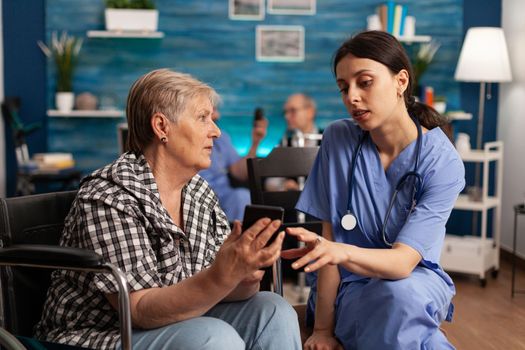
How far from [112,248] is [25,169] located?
11.0 ft

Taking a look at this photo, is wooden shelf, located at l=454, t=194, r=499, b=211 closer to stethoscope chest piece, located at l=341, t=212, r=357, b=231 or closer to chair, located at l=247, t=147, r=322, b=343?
chair, located at l=247, t=147, r=322, b=343

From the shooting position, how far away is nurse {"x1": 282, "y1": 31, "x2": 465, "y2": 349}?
1.67 meters

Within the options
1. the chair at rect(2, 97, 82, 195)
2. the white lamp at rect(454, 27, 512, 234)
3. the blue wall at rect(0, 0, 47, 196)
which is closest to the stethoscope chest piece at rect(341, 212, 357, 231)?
the white lamp at rect(454, 27, 512, 234)

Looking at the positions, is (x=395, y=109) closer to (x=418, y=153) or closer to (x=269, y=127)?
(x=418, y=153)

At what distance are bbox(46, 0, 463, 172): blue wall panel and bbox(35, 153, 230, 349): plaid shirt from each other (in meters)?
3.39

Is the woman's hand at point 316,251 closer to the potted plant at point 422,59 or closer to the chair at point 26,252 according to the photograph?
the chair at point 26,252

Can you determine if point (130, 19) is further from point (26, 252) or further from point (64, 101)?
point (26, 252)

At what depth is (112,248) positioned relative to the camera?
5.06ft

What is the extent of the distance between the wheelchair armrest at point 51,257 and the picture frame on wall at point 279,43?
3.69 meters

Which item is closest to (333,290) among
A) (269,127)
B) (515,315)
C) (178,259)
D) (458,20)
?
(178,259)

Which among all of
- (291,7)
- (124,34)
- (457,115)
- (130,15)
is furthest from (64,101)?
(457,115)

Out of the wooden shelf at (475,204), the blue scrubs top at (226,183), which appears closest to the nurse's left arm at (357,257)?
the blue scrubs top at (226,183)

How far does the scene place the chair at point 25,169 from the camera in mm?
4664

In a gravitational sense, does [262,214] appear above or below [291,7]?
below
